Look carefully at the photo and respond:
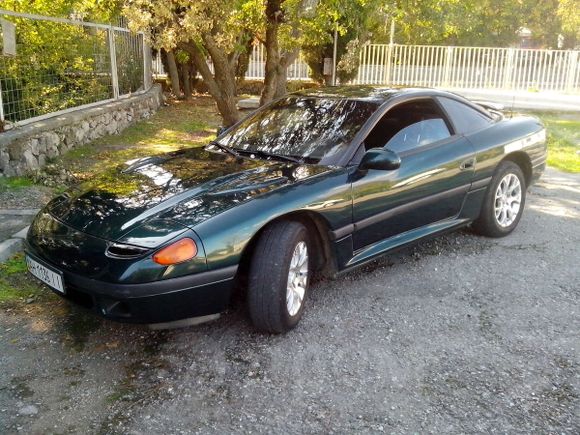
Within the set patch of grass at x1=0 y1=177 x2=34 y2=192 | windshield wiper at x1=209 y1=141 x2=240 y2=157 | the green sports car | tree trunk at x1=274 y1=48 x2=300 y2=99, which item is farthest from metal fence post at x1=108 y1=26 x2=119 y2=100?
windshield wiper at x1=209 y1=141 x2=240 y2=157

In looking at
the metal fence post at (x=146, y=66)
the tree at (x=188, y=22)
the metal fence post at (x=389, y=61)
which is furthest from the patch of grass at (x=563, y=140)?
the metal fence post at (x=146, y=66)

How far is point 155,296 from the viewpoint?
302 cm

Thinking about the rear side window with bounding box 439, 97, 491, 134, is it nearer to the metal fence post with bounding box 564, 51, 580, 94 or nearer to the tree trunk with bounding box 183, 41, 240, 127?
the tree trunk with bounding box 183, 41, 240, 127

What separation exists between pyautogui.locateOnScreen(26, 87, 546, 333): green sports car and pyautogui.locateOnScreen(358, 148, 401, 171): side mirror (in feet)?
0.03

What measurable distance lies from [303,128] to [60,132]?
514 cm

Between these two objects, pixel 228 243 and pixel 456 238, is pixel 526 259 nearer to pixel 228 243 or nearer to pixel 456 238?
pixel 456 238

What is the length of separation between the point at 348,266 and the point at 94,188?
69.7 inches

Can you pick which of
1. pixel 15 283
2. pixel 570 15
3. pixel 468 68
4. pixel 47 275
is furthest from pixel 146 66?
pixel 570 15

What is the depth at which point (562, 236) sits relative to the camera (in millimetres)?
5574

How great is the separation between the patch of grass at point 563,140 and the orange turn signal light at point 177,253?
7224 mm

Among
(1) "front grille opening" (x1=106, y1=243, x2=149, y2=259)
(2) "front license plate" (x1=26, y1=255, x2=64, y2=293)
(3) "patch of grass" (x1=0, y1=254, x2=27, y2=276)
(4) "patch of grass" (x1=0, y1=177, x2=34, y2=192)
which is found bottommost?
(3) "patch of grass" (x1=0, y1=254, x2=27, y2=276)

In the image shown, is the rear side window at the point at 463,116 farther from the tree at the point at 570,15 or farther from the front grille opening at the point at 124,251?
the tree at the point at 570,15

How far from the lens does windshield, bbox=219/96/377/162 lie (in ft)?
13.8

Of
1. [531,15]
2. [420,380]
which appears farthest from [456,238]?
[531,15]
